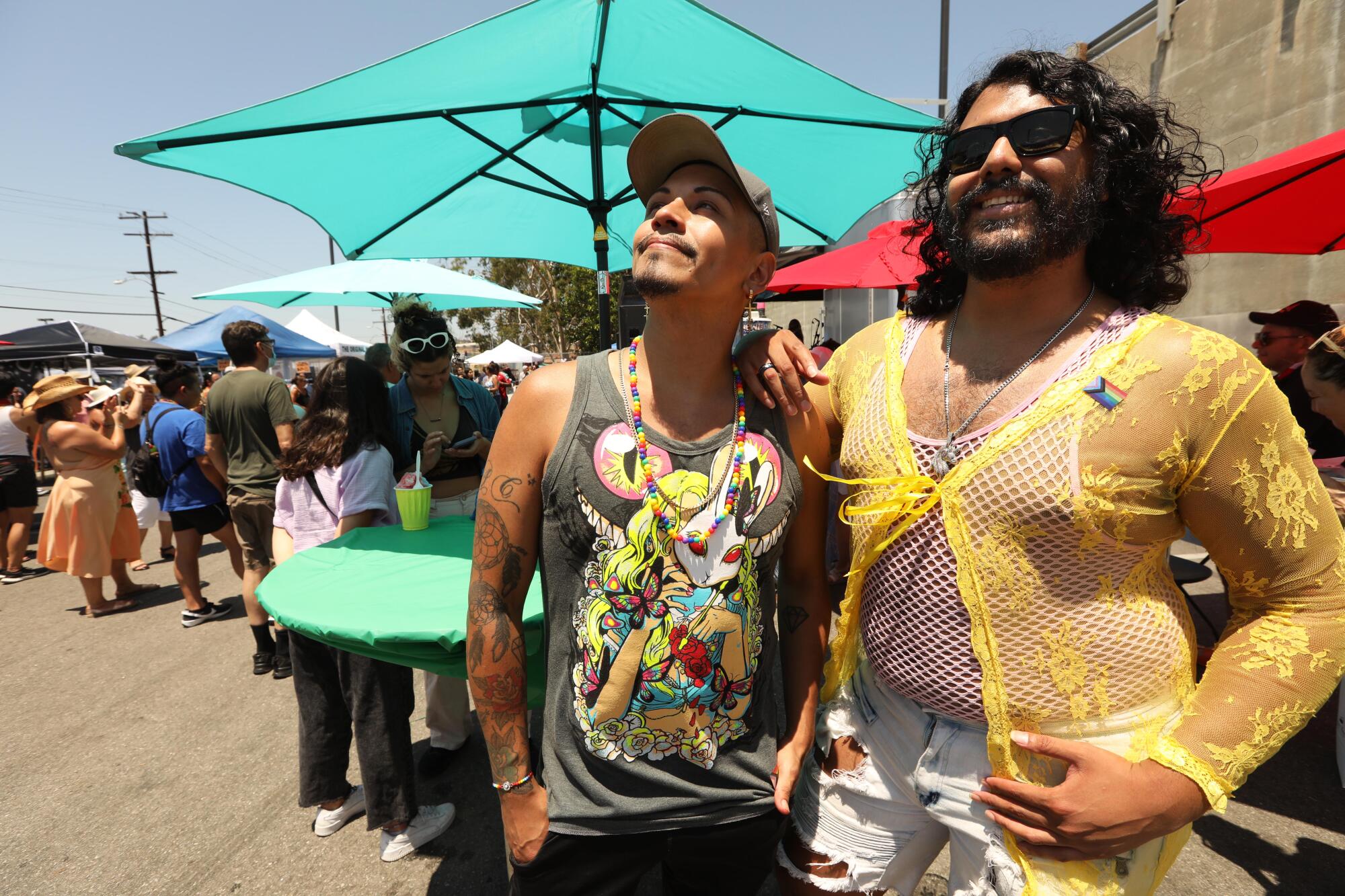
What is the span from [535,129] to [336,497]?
2.31 metres

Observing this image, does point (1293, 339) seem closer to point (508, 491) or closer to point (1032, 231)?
point (1032, 231)

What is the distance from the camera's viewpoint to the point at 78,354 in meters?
13.5

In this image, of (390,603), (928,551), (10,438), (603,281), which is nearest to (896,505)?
(928,551)

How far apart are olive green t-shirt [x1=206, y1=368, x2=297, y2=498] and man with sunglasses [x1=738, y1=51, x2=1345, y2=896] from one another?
406cm

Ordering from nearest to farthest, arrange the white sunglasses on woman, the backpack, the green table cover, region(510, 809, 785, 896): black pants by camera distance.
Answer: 1. region(510, 809, 785, 896): black pants
2. the green table cover
3. the white sunglasses on woman
4. the backpack

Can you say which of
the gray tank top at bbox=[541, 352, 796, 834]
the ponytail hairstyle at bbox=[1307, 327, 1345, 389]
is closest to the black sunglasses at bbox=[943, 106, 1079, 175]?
the gray tank top at bbox=[541, 352, 796, 834]

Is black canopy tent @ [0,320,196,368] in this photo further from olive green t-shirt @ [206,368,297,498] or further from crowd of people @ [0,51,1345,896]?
crowd of people @ [0,51,1345,896]

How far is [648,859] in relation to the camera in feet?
4.78

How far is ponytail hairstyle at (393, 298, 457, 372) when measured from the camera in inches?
137

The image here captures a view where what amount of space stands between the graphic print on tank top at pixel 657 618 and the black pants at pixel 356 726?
4.58 ft

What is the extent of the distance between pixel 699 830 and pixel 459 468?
100.0 inches

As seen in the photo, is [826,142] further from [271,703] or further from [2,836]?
[2,836]

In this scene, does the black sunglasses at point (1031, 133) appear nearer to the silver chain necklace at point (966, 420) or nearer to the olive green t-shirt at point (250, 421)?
the silver chain necklace at point (966, 420)

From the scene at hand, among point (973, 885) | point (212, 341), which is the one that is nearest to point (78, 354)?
point (212, 341)
